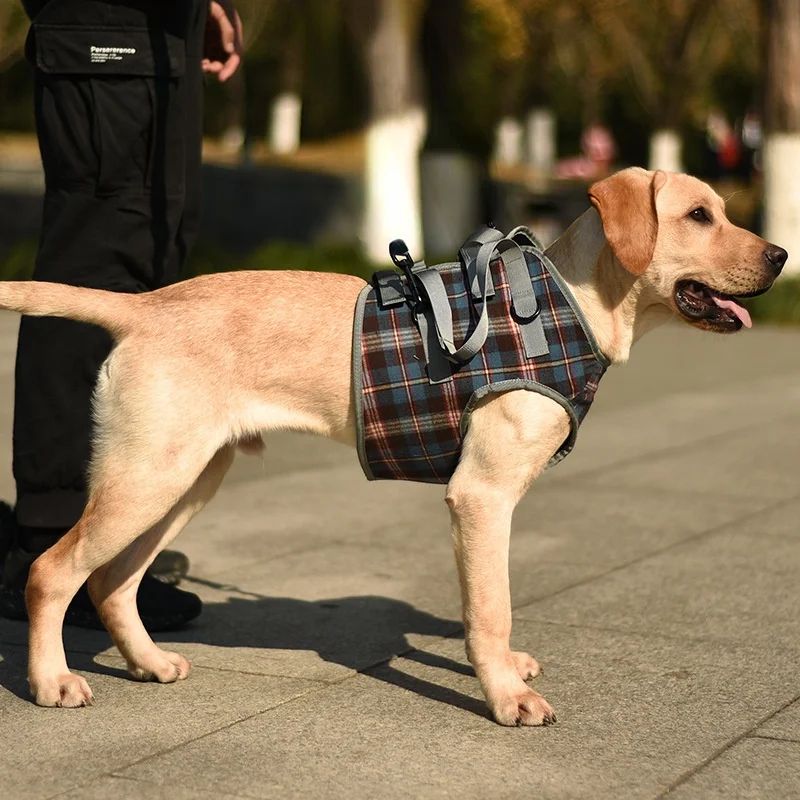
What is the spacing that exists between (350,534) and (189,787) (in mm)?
2811

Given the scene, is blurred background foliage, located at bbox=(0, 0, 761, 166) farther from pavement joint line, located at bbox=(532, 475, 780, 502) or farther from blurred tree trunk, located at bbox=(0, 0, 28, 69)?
pavement joint line, located at bbox=(532, 475, 780, 502)

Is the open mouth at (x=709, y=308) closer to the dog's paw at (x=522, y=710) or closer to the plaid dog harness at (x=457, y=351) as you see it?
the plaid dog harness at (x=457, y=351)

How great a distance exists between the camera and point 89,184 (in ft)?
15.4

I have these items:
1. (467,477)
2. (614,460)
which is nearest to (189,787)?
(467,477)

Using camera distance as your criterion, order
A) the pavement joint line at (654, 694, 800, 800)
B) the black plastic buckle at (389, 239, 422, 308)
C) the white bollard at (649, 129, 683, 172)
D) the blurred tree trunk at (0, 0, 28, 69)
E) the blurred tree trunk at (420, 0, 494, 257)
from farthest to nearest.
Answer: the white bollard at (649, 129, 683, 172)
the blurred tree trunk at (0, 0, 28, 69)
the blurred tree trunk at (420, 0, 494, 257)
the black plastic buckle at (389, 239, 422, 308)
the pavement joint line at (654, 694, 800, 800)

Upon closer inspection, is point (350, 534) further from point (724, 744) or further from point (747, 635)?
point (724, 744)

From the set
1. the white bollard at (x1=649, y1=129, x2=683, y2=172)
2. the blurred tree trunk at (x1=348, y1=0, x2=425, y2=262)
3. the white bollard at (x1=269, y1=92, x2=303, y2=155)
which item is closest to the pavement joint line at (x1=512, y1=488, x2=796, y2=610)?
the blurred tree trunk at (x1=348, y1=0, x2=425, y2=262)

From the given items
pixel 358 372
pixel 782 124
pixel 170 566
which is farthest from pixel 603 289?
pixel 782 124

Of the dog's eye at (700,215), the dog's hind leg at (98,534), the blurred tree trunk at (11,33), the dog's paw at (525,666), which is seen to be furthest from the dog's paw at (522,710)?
the blurred tree trunk at (11,33)

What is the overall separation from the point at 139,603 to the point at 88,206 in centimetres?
123

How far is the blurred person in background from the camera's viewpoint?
4621 millimetres

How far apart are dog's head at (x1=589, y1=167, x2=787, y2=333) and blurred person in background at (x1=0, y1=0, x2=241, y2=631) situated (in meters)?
1.45

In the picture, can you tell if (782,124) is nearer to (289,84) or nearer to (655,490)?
(655,490)

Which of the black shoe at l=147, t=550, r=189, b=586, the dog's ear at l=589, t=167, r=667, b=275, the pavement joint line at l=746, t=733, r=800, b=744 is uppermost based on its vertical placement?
the dog's ear at l=589, t=167, r=667, b=275
